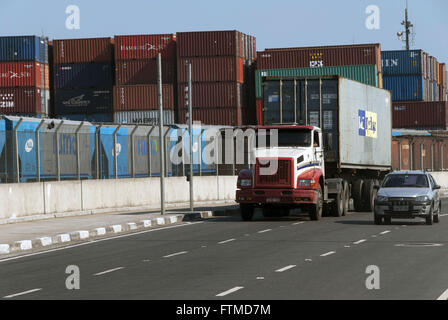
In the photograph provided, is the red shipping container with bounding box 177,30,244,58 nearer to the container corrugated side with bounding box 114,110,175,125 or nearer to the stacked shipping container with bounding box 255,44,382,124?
the stacked shipping container with bounding box 255,44,382,124

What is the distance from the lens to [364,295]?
11242 millimetres

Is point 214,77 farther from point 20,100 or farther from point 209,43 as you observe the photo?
point 20,100

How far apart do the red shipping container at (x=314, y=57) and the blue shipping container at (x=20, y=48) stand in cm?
1573

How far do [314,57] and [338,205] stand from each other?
122ft

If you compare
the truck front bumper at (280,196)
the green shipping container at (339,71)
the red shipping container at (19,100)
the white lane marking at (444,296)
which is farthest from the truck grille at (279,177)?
the red shipping container at (19,100)

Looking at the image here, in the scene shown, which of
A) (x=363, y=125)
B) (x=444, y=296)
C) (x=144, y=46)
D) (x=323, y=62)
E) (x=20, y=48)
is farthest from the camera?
(x=144, y=46)

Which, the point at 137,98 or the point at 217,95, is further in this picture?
the point at 137,98

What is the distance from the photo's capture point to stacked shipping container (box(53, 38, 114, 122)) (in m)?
65.4

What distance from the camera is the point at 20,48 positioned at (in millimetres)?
63219

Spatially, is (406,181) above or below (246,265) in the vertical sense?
above

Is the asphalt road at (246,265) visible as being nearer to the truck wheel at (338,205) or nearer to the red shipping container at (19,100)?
the truck wheel at (338,205)

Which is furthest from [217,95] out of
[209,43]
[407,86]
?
[407,86]

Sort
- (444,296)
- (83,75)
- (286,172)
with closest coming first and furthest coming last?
(444,296) → (286,172) → (83,75)
